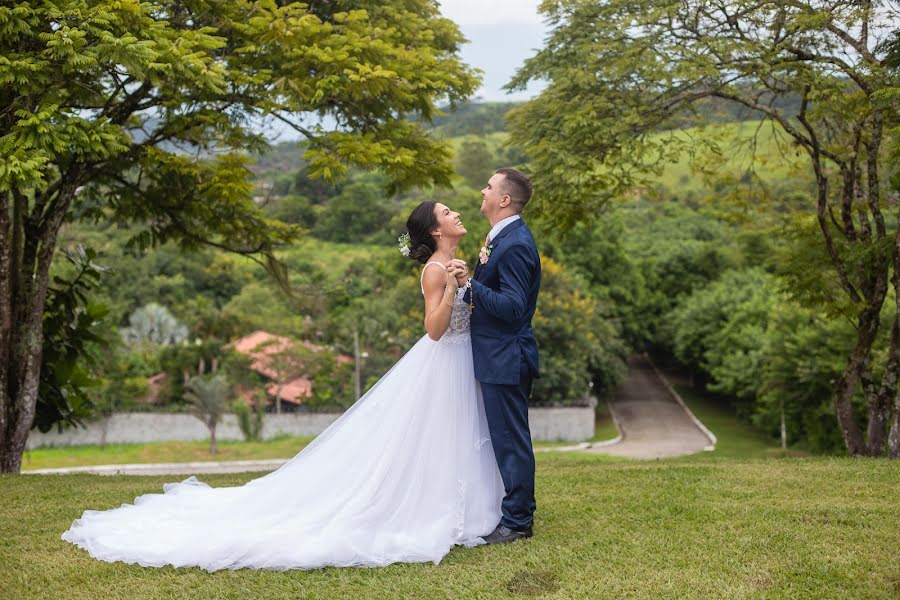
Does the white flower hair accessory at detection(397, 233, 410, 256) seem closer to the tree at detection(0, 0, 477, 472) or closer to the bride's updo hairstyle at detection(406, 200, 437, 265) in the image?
the bride's updo hairstyle at detection(406, 200, 437, 265)

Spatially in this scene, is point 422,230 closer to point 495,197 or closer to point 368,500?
point 495,197

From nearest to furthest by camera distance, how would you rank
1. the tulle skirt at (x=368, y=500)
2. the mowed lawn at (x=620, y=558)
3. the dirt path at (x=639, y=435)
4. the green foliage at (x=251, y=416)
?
the mowed lawn at (x=620, y=558) → the tulle skirt at (x=368, y=500) → the dirt path at (x=639, y=435) → the green foliage at (x=251, y=416)

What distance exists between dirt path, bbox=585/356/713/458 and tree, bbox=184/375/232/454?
14824 mm

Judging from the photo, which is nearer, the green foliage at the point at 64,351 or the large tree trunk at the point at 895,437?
the large tree trunk at the point at 895,437

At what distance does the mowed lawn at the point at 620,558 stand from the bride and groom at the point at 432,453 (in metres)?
0.20

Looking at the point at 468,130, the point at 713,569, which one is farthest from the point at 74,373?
the point at 468,130

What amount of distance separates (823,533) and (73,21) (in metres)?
7.82

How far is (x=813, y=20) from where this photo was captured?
929cm

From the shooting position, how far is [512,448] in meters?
5.15

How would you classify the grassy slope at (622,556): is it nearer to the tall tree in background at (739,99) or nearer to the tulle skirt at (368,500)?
the tulle skirt at (368,500)

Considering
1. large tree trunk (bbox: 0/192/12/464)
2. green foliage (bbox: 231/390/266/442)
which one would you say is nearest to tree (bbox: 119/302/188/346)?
green foliage (bbox: 231/390/266/442)

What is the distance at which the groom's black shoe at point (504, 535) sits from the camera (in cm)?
514

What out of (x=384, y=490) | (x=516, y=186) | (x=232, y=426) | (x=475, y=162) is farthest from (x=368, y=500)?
(x=475, y=162)

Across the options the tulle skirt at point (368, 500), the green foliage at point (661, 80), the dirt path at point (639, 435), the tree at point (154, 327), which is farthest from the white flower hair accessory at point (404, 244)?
the tree at point (154, 327)
